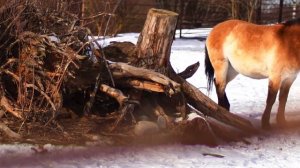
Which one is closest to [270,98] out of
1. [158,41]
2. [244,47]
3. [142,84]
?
[244,47]

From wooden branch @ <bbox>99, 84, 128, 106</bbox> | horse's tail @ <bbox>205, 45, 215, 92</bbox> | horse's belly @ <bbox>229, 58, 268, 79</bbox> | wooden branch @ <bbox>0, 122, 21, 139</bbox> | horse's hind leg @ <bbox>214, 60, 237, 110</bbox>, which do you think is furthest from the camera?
horse's tail @ <bbox>205, 45, 215, 92</bbox>

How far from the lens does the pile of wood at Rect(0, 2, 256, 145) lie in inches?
265

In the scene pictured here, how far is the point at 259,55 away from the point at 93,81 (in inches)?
102

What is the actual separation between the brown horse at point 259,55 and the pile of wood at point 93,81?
0.85 m

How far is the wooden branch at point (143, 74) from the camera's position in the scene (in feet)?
23.1

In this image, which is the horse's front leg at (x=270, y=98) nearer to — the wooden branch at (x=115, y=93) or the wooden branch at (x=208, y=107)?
the wooden branch at (x=208, y=107)

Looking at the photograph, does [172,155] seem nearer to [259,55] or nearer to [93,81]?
[93,81]

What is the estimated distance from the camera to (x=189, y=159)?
6.00 m

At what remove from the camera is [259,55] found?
802 centimetres

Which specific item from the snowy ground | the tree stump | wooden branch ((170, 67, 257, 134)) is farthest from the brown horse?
the tree stump

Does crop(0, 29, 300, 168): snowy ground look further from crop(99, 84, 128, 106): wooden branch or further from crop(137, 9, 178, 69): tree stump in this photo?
crop(137, 9, 178, 69): tree stump

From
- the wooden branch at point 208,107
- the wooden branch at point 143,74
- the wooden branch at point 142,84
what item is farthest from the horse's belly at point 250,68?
the wooden branch at point 142,84

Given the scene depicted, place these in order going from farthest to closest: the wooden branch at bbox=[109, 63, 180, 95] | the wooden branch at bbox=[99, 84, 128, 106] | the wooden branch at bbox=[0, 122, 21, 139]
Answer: the wooden branch at bbox=[109, 63, 180, 95] → the wooden branch at bbox=[99, 84, 128, 106] → the wooden branch at bbox=[0, 122, 21, 139]

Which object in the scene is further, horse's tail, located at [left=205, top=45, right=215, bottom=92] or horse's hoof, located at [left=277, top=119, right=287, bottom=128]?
horse's tail, located at [left=205, top=45, right=215, bottom=92]
